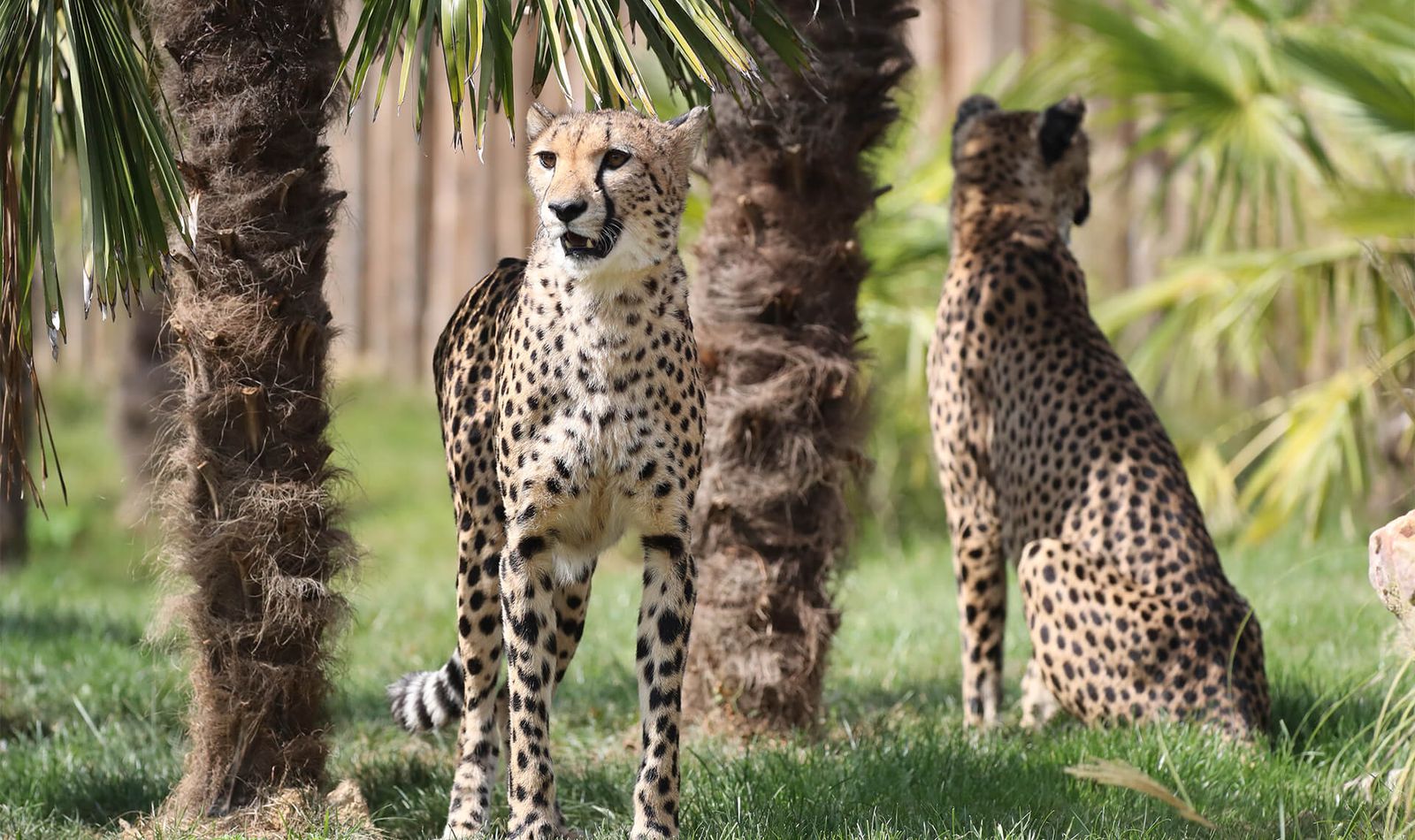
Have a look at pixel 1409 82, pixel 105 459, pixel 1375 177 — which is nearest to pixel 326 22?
pixel 1409 82

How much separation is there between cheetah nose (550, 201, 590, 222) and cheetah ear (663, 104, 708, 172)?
1.19ft

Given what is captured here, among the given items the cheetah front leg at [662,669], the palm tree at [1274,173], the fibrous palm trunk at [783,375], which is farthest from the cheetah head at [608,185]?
the palm tree at [1274,173]

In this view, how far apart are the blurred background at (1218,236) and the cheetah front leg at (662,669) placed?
3.80ft

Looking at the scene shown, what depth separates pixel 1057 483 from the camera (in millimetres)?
4855

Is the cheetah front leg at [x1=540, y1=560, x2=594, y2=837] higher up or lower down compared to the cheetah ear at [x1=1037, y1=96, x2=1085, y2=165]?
lower down

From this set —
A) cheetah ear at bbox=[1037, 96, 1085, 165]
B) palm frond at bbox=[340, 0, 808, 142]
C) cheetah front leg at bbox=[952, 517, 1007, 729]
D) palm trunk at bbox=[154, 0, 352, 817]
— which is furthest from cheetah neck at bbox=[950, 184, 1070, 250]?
palm trunk at bbox=[154, 0, 352, 817]

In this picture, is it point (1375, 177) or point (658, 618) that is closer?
point (658, 618)

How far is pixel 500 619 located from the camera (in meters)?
4.03

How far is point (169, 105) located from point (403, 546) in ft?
25.2

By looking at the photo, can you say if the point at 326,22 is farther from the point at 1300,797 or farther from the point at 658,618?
the point at 1300,797

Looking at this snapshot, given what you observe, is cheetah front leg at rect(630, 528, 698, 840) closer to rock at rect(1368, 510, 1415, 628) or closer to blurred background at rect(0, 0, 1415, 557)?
blurred background at rect(0, 0, 1415, 557)

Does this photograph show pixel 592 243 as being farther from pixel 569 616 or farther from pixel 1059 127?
pixel 1059 127

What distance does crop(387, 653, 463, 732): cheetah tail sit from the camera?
4.14 meters

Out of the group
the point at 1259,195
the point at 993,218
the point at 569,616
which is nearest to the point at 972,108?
the point at 993,218
